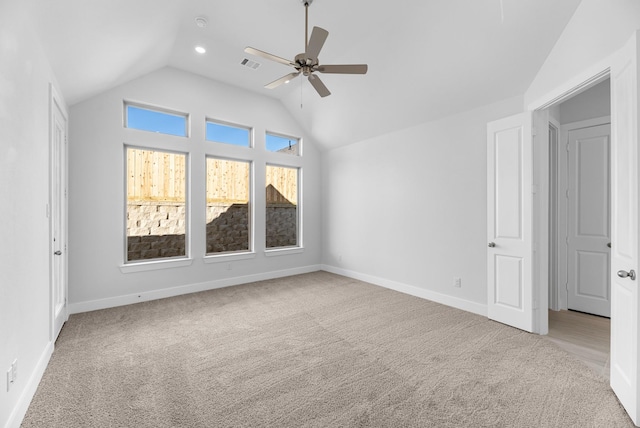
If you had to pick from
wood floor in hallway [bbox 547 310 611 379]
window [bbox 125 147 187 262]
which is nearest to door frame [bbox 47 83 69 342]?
window [bbox 125 147 187 262]

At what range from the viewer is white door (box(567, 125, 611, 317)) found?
3.52m

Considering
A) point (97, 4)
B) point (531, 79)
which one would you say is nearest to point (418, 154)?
point (531, 79)

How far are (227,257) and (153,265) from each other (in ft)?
3.72

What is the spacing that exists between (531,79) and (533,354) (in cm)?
283

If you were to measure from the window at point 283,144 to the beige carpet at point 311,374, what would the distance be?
10.7 feet

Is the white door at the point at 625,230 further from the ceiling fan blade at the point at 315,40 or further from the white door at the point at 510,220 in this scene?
the ceiling fan blade at the point at 315,40

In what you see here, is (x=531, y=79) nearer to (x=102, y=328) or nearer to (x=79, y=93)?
(x=79, y=93)

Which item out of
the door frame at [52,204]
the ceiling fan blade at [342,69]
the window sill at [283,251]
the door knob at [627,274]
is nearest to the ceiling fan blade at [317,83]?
the ceiling fan blade at [342,69]

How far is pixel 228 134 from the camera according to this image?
5066 millimetres

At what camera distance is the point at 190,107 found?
15.0 feet

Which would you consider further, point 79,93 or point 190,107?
point 190,107

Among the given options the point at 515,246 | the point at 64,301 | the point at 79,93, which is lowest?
the point at 64,301

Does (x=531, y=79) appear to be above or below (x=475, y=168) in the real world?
above

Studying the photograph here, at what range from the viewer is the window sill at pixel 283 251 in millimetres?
5512
